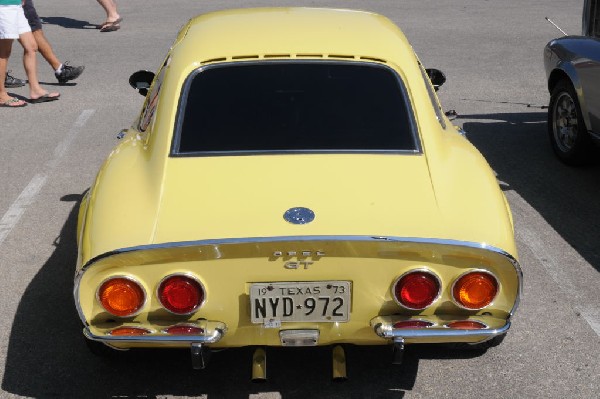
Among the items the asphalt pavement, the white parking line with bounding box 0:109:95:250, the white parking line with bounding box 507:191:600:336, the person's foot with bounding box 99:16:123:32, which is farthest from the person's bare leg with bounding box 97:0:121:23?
the white parking line with bounding box 507:191:600:336

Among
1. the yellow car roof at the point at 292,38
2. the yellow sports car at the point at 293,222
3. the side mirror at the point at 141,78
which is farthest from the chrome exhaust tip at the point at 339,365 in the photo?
the side mirror at the point at 141,78

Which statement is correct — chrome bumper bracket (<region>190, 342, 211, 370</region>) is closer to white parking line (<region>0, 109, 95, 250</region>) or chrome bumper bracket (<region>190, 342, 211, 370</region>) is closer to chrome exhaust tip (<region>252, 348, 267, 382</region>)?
chrome exhaust tip (<region>252, 348, 267, 382</region>)

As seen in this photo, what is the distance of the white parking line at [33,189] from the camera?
6.28 meters

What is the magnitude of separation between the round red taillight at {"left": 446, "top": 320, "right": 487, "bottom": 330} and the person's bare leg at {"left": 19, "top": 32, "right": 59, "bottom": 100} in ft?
22.6

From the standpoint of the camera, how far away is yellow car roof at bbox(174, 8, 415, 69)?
4.57 meters

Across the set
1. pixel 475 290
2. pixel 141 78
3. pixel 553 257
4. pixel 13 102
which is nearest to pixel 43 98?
pixel 13 102

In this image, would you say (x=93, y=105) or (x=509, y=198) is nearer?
(x=509, y=198)

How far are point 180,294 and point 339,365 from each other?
80cm

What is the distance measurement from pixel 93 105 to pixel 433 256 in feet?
22.0

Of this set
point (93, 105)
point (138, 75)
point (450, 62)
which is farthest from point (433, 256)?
point (450, 62)

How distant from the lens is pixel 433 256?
354 cm

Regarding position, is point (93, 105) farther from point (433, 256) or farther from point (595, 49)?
point (433, 256)

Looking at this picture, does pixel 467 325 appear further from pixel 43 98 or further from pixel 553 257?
pixel 43 98

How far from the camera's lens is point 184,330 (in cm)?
359
